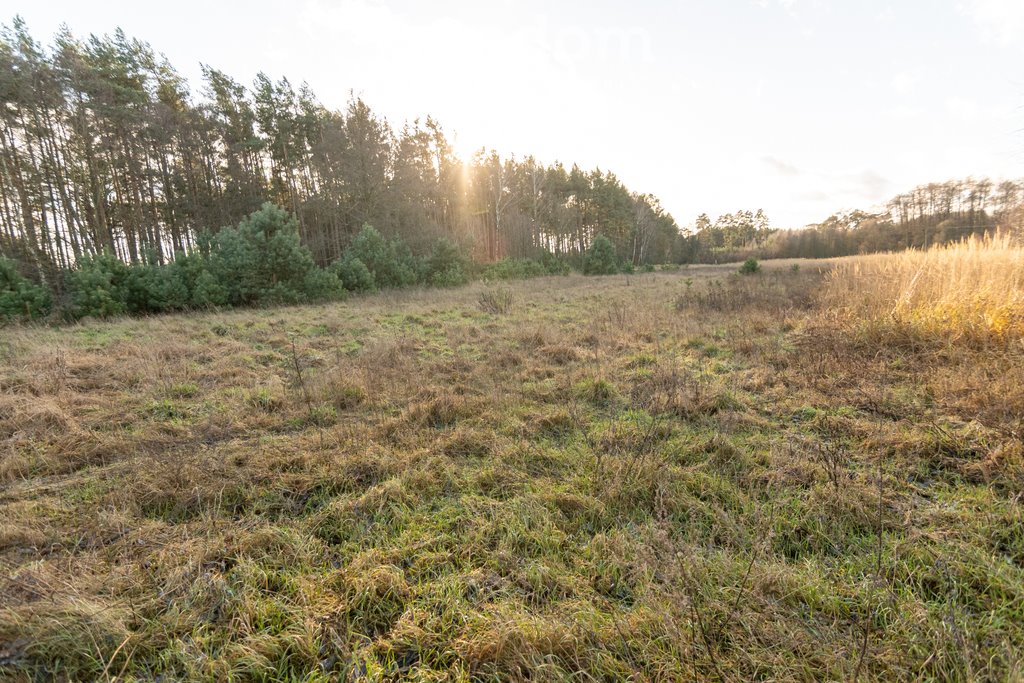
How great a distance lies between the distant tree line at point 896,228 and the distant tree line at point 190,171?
3211 centimetres

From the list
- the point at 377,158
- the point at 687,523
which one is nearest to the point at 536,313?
the point at 687,523

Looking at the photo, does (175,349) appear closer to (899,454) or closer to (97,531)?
(97,531)

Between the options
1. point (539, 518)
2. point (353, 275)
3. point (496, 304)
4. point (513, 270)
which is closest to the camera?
point (539, 518)

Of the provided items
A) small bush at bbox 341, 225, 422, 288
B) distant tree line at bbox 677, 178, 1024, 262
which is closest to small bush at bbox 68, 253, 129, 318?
small bush at bbox 341, 225, 422, 288

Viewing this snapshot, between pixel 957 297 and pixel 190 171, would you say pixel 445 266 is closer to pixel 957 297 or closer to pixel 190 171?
pixel 190 171

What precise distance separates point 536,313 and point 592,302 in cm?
331

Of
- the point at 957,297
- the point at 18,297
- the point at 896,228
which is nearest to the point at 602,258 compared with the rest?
the point at 957,297

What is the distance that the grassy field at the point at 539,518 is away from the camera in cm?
170

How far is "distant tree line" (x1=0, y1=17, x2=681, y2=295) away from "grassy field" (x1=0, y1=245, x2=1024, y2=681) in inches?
610

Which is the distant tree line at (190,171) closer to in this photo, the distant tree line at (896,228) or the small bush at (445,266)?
the small bush at (445,266)

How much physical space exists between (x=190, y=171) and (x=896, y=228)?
63.9 m

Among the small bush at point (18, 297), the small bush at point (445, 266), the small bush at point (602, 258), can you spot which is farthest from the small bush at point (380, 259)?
the small bush at point (602, 258)

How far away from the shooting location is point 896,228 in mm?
40719

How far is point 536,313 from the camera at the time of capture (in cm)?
1189
